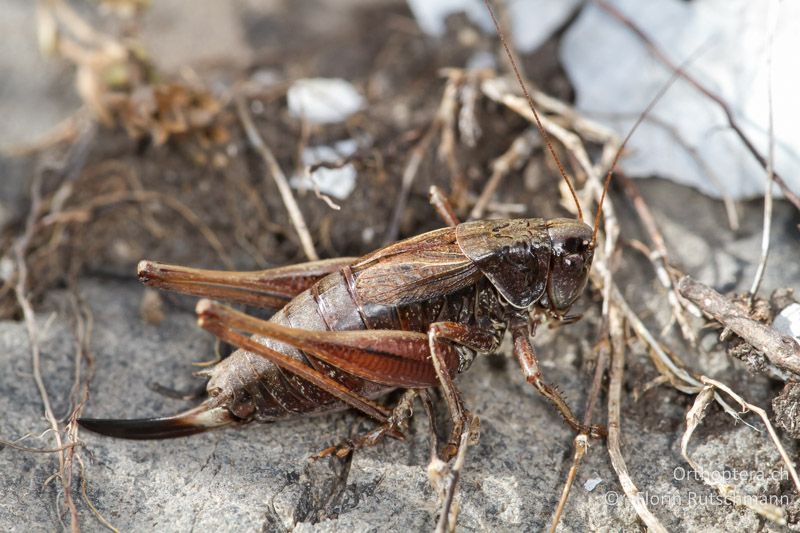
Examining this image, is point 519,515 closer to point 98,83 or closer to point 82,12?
point 98,83

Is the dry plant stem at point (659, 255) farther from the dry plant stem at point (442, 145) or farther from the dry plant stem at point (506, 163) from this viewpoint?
the dry plant stem at point (442, 145)

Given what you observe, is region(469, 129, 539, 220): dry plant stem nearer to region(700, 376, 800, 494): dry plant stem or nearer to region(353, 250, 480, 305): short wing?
region(353, 250, 480, 305): short wing

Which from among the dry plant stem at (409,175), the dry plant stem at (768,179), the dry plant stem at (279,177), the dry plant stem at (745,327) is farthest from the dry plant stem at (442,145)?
the dry plant stem at (768,179)

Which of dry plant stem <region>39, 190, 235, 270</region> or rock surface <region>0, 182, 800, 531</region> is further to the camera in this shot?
dry plant stem <region>39, 190, 235, 270</region>

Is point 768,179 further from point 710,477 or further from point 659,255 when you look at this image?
point 710,477

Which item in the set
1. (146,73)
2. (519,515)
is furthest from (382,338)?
(146,73)

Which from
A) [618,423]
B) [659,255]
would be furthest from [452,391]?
[659,255]

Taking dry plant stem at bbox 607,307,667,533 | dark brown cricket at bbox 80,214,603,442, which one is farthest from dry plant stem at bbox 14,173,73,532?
dry plant stem at bbox 607,307,667,533
